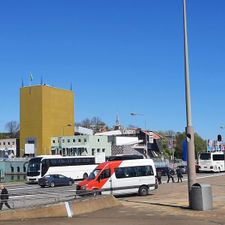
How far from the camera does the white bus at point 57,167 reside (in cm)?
5600

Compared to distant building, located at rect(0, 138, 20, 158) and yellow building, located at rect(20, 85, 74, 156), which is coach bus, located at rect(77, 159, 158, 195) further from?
distant building, located at rect(0, 138, 20, 158)

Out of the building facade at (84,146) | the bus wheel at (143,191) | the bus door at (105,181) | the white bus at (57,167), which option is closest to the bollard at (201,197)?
the bus door at (105,181)

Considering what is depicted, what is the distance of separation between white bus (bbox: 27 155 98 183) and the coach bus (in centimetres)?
2566

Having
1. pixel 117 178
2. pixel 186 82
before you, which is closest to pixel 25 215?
pixel 186 82

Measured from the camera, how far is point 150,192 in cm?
3366

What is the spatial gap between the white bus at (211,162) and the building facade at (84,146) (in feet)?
164

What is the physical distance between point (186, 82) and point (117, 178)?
11101 mm

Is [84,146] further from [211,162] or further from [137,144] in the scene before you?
[211,162]

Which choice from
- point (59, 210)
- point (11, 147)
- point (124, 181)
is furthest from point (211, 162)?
point (11, 147)

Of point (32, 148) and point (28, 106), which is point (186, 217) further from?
point (28, 106)

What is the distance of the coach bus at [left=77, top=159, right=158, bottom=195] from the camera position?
2955 centimetres

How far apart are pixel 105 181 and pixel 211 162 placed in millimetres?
39692

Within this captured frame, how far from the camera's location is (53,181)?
49.5 metres

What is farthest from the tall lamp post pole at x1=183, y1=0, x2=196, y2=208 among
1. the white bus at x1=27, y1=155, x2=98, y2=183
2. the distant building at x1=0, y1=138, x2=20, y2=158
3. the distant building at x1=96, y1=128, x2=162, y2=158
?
the distant building at x1=0, y1=138, x2=20, y2=158
